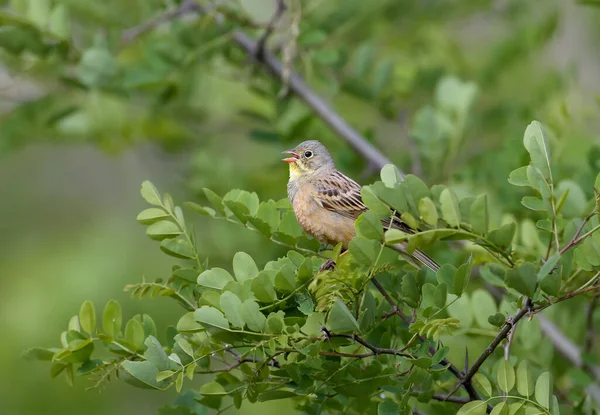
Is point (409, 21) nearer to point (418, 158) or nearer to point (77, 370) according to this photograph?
point (418, 158)

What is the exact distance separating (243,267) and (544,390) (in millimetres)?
934

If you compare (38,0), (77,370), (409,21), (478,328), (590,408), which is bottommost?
(590,408)

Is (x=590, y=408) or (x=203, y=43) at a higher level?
(x=203, y=43)

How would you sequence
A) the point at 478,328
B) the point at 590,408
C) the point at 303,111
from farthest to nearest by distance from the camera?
the point at 303,111, the point at 478,328, the point at 590,408

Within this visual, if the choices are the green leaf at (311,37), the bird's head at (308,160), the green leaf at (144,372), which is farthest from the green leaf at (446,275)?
the green leaf at (311,37)

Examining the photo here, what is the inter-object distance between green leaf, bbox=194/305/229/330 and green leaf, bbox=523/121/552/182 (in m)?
0.96

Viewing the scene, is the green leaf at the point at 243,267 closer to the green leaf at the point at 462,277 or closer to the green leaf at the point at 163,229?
the green leaf at the point at 163,229

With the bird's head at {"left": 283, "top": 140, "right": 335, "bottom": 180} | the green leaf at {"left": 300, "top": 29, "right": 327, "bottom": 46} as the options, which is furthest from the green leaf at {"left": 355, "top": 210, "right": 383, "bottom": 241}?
the green leaf at {"left": 300, "top": 29, "right": 327, "bottom": 46}

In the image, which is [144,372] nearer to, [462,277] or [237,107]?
[462,277]

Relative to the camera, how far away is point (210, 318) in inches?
93.3

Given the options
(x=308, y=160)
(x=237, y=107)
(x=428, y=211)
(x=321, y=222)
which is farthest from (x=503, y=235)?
(x=237, y=107)

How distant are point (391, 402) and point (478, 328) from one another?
2.92 ft

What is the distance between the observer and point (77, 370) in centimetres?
271

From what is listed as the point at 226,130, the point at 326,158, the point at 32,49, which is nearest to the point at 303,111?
the point at 226,130
